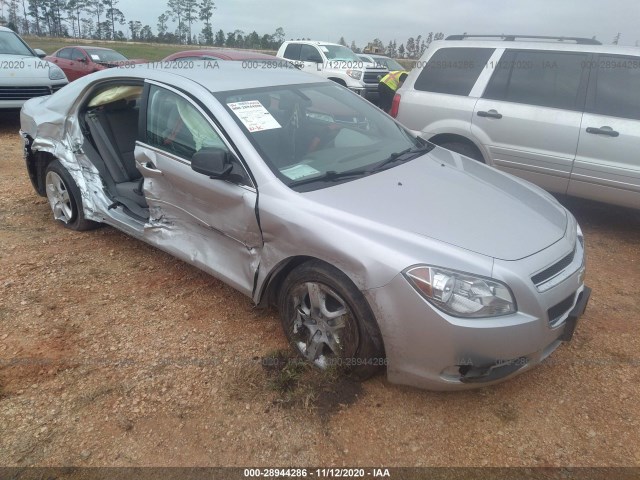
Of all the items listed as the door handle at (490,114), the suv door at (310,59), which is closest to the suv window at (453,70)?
the door handle at (490,114)

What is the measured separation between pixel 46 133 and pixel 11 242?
1.01m

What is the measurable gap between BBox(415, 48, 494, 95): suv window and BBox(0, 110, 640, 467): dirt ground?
2.80m

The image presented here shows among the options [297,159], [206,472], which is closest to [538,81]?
[297,159]

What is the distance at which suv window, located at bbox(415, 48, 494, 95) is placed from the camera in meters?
5.30

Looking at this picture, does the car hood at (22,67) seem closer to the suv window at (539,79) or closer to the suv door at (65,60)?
the suv door at (65,60)

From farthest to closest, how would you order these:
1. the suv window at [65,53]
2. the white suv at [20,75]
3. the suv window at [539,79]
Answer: the suv window at [65,53], the white suv at [20,75], the suv window at [539,79]

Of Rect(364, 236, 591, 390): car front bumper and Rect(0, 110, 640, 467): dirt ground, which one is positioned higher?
Rect(364, 236, 591, 390): car front bumper

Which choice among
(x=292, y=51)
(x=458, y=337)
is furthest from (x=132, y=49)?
(x=458, y=337)

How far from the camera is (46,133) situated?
4.31 metres

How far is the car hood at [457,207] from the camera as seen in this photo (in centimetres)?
240

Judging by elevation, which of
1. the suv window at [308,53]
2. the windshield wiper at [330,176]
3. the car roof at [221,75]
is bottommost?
the windshield wiper at [330,176]

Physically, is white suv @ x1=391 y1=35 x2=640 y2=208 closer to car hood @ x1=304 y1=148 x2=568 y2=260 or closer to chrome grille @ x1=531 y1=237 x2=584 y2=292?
car hood @ x1=304 y1=148 x2=568 y2=260

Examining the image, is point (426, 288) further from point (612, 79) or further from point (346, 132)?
point (612, 79)

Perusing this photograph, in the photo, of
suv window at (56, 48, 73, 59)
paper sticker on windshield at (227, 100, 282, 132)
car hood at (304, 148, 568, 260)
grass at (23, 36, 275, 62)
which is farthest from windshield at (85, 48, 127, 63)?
car hood at (304, 148, 568, 260)
